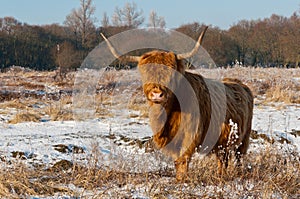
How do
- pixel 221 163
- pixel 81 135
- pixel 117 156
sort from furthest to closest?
1. pixel 81 135
2. pixel 117 156
3. pixel 221 163

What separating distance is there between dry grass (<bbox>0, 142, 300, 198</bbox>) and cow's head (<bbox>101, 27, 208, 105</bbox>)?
0.88 metres

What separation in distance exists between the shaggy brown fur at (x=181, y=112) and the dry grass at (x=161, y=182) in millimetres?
268

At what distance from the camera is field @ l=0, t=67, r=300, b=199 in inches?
158

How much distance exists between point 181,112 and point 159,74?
0.57 m

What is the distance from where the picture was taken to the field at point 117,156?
4012 millimetres

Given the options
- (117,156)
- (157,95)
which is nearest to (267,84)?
(117,156)

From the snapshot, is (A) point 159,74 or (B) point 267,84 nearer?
(A) point 159,74

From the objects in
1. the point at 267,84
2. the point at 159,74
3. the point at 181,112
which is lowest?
the point at 181,112

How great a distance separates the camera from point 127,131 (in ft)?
26.1

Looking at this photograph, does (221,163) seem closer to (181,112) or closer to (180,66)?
(181,112)

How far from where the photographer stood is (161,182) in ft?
14.1

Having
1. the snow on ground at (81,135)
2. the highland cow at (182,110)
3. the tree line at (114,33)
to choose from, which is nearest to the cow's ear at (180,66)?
the highland cow at (182,110)

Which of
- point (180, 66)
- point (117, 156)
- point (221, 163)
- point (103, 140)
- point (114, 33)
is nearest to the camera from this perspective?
point (180, 66)

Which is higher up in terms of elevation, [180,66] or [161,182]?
[180,66]
